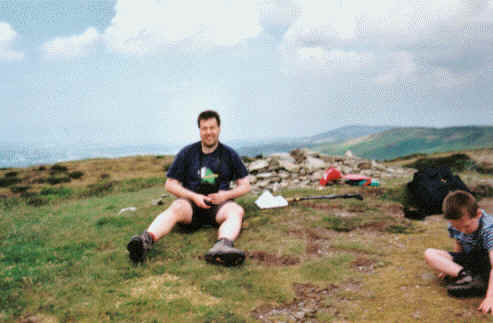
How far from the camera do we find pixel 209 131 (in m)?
6.07

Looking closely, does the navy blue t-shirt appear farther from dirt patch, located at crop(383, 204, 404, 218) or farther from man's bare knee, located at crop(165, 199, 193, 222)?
dirt patch, located at crop(383, 204, 404, 218)

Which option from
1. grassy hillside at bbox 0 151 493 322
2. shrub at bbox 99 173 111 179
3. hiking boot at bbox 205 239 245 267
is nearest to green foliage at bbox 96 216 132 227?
grassy hillside at bbox 0 151 493 322

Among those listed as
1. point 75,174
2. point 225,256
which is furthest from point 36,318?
point 75,174

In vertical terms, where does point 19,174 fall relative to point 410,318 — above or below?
above

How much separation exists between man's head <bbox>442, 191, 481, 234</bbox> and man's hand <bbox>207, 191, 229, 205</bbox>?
3.72 meters

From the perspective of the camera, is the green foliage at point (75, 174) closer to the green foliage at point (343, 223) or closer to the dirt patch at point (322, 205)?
the dirt patch at point (322, 205)

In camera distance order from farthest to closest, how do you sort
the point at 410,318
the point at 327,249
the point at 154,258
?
the point at 327,249
the point at 154,258
the point at 410,318

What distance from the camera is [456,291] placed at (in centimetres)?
365

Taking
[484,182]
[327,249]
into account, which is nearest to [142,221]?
[327,249]

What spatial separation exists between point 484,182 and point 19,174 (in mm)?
24764

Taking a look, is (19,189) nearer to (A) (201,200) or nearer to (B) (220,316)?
(A) (201,200)

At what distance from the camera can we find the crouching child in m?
3.62

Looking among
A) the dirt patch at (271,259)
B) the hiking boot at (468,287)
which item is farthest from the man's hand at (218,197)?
the hiking boot at (468,287)

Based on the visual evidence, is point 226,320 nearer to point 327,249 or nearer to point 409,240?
point 327,249
